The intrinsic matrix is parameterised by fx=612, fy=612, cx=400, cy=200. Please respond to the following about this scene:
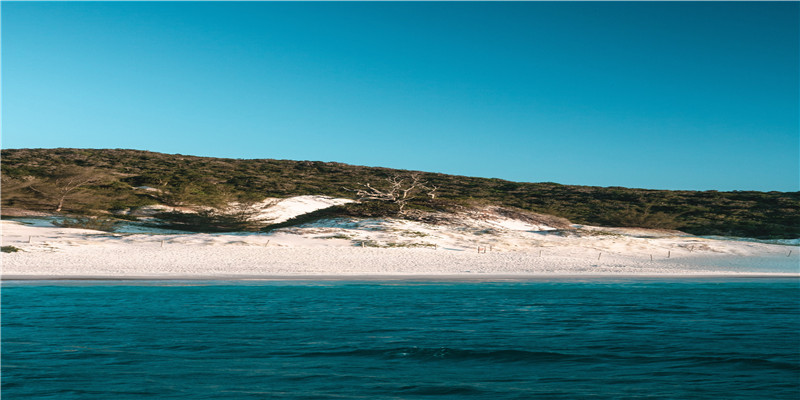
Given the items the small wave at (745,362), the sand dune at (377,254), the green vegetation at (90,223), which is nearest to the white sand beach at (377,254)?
the sand dune at (377,254)

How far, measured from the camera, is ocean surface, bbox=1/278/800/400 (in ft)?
28.4

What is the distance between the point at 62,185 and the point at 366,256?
3138 cm

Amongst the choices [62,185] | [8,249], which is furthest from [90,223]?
[62,185]

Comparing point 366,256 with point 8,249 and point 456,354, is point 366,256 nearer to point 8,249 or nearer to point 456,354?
point 8,249

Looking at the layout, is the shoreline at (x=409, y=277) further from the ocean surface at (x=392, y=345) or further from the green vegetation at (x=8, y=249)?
the green vegetation at (x=8, y=249)

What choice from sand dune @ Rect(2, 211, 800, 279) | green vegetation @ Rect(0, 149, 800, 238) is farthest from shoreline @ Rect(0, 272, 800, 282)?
green vegetation @ Rect(0, 149, 800, 238)

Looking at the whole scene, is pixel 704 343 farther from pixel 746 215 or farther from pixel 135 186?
pixel 135 186

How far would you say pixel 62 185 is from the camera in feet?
157

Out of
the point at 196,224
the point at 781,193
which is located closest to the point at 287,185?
the point at 196,224

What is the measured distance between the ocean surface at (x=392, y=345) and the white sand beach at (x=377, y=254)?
5911 mm

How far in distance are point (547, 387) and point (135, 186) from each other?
62111 mm

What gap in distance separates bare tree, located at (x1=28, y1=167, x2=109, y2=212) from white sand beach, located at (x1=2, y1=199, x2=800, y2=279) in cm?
1068

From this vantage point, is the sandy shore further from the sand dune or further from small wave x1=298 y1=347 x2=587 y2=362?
small wave x1=298 y1=347 x2=587 y2=362

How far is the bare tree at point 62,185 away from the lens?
4697 centimetres
